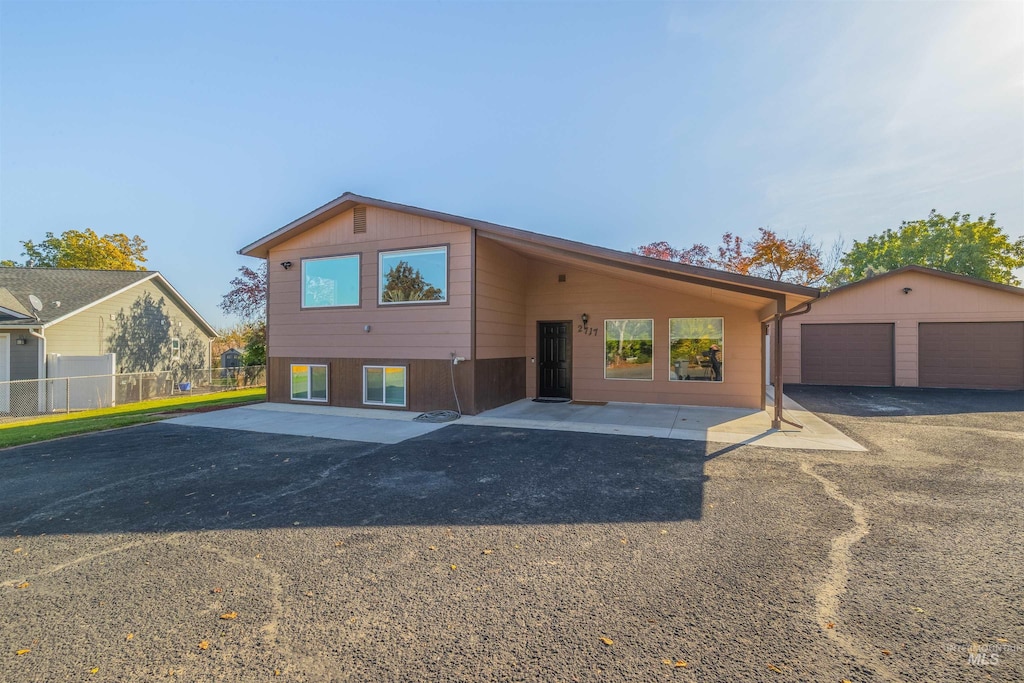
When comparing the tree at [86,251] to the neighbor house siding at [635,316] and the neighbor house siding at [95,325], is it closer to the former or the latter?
the neighbor house siding at [95,325]

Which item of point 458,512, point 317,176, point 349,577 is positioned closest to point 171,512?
point 349,577

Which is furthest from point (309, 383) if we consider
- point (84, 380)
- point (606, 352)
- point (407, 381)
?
point (84, 380)

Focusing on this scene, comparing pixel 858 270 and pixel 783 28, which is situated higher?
pixel 783 28

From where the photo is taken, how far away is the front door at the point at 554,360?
10.8 m

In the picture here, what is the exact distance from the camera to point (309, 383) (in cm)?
1030

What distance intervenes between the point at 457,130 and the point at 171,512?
14.2 m

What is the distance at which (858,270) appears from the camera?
1008 inches

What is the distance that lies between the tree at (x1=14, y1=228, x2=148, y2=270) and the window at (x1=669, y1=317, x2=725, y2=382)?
31353mm

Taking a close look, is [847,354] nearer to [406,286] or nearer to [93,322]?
[406,286]

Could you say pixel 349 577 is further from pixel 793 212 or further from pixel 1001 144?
pixel 793 212

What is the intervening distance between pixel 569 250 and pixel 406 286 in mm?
3915

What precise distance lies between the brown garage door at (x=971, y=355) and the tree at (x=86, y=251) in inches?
1532

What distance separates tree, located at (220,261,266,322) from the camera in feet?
66.8

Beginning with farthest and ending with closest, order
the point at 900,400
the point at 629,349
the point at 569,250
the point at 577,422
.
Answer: the point at 900,400 < the point at 629,349 < the point at 577,422 < the point at 569,250
